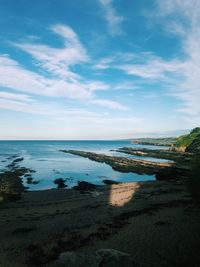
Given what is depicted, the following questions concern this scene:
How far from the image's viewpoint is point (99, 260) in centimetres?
1345

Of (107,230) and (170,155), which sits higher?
(170,155)

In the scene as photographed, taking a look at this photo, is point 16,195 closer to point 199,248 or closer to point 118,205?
point 118,205

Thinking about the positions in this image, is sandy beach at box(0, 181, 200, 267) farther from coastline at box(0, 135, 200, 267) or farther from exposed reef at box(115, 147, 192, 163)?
exposed reef at box(115, 147, 192, 163)

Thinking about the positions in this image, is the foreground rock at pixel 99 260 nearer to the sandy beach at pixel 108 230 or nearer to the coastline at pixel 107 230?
the coastline at pixel 107 230

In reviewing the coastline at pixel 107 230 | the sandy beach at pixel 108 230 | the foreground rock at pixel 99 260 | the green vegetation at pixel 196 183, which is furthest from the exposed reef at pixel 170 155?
the foreground rock at pixel 99 260

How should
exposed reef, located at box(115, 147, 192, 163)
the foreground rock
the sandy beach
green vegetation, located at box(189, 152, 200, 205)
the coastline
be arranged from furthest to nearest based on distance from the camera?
exposed reef, located at box(115, 147, 192, 163) < green vegetation, located at box(189, 152, 200, 205) < the sandy beach < the coastline < the foreground rock

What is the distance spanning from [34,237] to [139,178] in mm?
46065

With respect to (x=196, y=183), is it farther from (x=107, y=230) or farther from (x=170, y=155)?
(x=170, y=155)

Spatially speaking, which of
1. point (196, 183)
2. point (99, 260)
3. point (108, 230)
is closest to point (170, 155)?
point (196, 183)

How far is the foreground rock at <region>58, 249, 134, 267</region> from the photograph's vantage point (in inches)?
524

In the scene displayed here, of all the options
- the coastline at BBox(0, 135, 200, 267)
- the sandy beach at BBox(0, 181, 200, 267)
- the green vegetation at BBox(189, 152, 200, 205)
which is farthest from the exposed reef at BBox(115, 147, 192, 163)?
the green vegetation at BBox(189, 152, 200, 205)

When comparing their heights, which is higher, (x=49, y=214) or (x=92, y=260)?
(x=92, y=260)

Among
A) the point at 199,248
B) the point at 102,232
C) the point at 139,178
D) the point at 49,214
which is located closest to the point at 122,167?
the point at 139,178

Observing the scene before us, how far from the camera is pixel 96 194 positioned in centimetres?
4356
